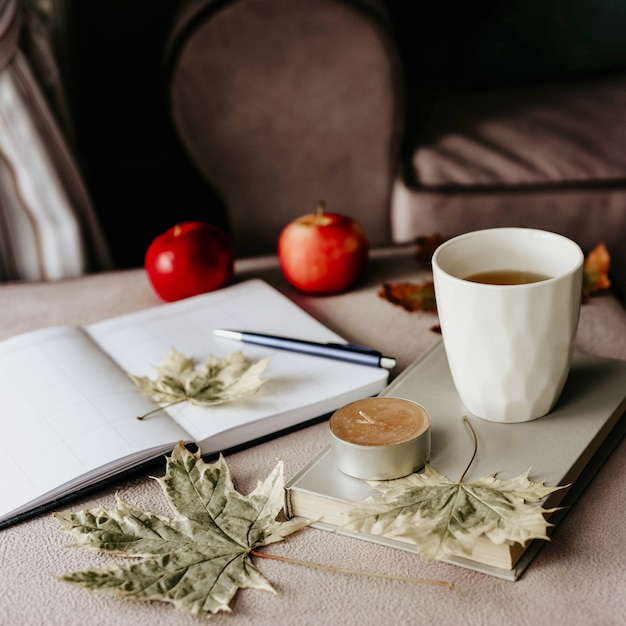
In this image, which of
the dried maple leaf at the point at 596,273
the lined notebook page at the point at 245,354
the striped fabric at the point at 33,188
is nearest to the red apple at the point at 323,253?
the lined notebook page at the point at 245,354

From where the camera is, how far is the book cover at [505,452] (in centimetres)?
50

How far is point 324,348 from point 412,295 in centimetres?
18

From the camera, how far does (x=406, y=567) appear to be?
0.49m

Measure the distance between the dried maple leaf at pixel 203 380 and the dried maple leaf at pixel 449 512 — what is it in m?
0.19

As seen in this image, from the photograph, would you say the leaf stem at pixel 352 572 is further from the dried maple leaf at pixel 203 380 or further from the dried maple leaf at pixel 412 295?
the dried maple leaf at pixel 412 295

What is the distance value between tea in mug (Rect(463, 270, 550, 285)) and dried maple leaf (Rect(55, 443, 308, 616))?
0.21 m

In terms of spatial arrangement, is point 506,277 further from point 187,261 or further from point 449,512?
point 187,261

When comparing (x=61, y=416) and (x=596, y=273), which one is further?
(x=596, y=273)

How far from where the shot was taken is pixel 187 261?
87 centimetres

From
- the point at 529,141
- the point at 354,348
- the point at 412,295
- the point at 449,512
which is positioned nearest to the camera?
the point at 449,512

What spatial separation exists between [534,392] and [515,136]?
794 mm

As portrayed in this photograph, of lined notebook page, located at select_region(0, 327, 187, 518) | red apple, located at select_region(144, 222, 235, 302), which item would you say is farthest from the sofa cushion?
lined notebook page, located at select_region(0, 327, 187, 518)

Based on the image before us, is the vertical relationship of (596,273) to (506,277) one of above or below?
below

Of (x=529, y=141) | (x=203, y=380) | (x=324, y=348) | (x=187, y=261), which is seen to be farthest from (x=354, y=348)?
(x=529, y=141)
